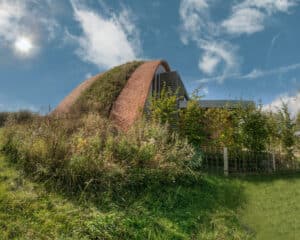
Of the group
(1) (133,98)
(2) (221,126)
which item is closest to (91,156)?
(2) (221,126)

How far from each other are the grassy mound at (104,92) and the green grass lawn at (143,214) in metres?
7.57

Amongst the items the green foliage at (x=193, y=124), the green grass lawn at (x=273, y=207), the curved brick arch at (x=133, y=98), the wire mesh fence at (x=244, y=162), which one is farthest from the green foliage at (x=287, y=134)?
the curved brick arch at (x=133, y=98)

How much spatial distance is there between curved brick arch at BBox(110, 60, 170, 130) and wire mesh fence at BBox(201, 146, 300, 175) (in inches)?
156

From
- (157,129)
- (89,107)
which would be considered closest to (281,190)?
(157,129)

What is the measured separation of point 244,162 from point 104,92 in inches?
343

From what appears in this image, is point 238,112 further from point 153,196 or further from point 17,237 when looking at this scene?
point 17,237

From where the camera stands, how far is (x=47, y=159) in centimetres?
543

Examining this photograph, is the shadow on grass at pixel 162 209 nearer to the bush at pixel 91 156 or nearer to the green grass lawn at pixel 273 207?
the bush at pixel 91 156

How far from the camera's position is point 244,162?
9.52 meters

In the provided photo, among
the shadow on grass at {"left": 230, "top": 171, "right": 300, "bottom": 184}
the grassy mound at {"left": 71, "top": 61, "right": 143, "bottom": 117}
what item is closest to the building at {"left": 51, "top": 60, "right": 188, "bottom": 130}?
the grassy mound at {"left": 71, "top": 61, "right": 143, "bottom": 117}

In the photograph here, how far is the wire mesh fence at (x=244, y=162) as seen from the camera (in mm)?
9500

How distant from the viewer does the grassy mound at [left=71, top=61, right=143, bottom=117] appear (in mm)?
13461

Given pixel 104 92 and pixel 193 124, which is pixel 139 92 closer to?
pixel 104 92

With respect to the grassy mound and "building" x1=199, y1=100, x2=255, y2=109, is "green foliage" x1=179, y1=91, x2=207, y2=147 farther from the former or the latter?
the grassy mound
